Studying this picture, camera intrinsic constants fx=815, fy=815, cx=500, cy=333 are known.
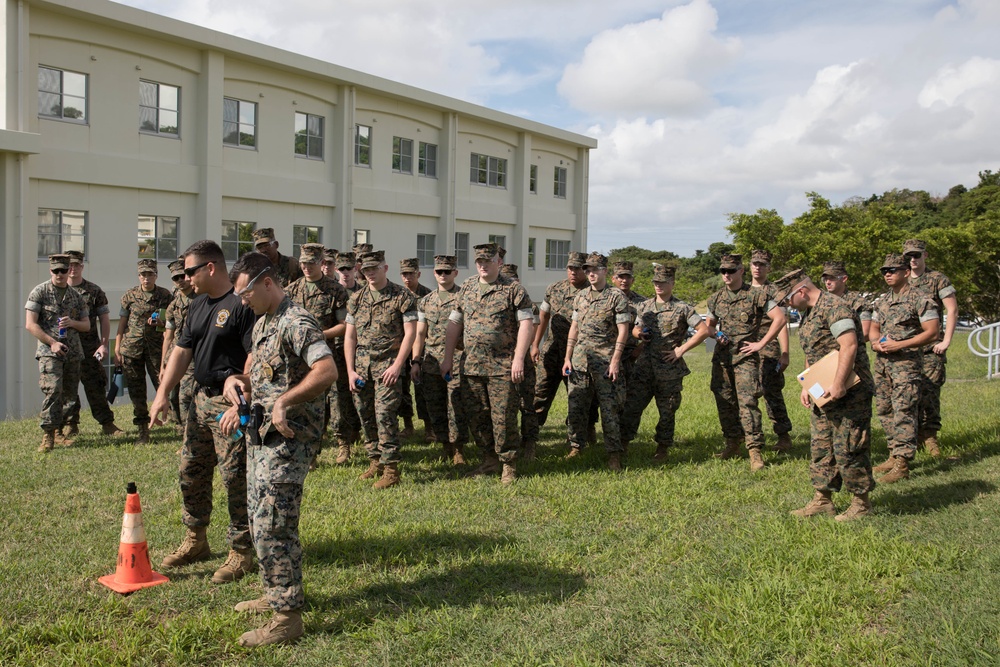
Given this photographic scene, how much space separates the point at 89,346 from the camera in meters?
10.6

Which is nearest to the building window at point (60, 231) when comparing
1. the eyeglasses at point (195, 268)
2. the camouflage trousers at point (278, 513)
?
the eyeglasses at point (195, 268)

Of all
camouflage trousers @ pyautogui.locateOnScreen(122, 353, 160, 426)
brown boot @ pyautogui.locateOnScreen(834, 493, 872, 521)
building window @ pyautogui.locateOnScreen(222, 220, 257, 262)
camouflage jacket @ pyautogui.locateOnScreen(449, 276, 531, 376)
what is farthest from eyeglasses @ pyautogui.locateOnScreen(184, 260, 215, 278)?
building window @ pyautogui.locateOnScreen(222, 220, 257, 262)

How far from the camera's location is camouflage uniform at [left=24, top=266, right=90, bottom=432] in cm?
961

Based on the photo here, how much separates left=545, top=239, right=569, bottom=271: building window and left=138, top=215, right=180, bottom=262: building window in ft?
66.0

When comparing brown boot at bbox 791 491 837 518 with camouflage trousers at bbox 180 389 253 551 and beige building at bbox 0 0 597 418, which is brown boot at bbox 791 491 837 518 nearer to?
camouflage trousers at bbox 180 389 253 551

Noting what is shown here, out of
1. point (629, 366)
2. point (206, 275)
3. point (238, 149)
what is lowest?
point (629, 366)

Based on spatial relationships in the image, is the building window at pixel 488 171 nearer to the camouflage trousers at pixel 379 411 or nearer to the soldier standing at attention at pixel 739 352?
the soldier standing at attention at pixel 739 352

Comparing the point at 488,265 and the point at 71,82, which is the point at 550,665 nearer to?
the point at 488,265

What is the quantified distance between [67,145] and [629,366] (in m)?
16.7

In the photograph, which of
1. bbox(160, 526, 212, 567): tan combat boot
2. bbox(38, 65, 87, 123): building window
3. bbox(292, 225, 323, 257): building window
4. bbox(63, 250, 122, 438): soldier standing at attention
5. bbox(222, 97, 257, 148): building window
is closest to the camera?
bbox(160, 526, 212, 567): tan combat boot

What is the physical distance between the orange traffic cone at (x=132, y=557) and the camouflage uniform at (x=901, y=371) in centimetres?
675

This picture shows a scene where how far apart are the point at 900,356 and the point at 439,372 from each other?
15.9ft

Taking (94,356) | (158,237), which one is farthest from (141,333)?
(158,237)

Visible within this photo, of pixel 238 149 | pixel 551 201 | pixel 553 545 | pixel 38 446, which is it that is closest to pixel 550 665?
pixel 553 545
